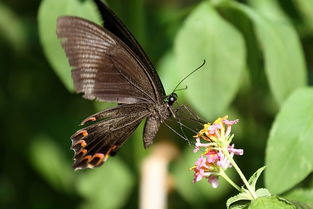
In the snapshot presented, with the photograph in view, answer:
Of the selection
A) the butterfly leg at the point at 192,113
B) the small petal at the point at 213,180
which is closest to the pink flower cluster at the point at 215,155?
the small petal at the point at 213,180

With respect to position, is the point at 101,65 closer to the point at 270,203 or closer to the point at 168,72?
the point at 168,72

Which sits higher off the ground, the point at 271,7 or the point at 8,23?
the point at 8,23

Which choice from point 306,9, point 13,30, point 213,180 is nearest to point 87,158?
point 213,180

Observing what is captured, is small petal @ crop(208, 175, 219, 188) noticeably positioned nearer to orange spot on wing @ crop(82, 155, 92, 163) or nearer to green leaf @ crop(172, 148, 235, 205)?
orange spot on wing @ crop(82, 155, 92, 163)

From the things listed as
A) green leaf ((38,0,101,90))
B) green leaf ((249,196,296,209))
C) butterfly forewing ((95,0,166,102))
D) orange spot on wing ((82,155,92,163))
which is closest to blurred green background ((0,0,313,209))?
green leaf ((38,0,101,90))

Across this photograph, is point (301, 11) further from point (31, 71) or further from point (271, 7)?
point (31, 71)

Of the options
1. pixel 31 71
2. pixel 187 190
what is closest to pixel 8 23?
pixel 31 71

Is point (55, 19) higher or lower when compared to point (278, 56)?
higher
